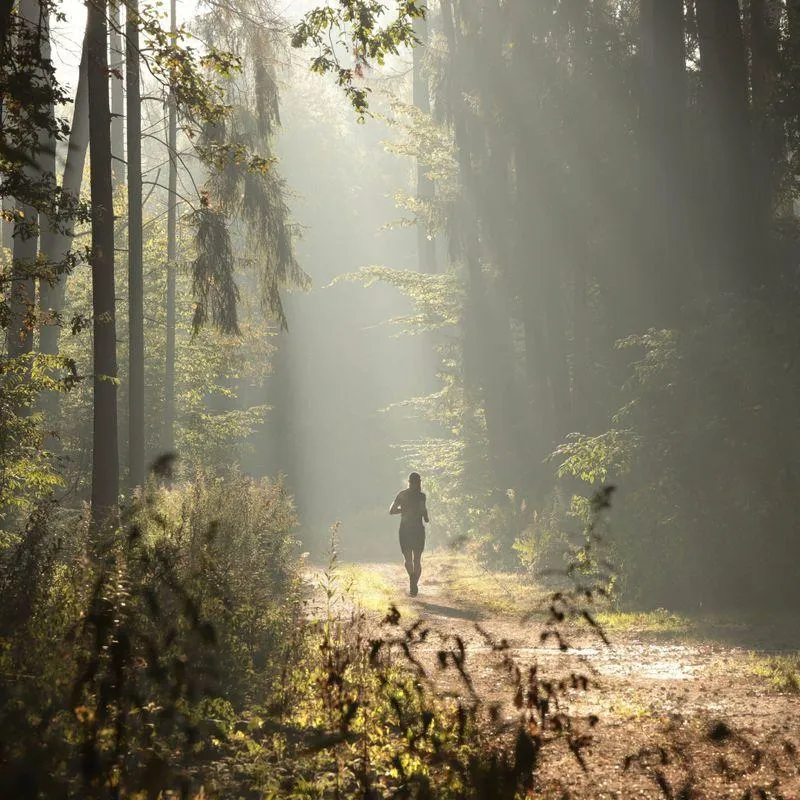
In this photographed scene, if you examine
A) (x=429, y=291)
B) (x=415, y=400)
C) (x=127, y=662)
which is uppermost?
(x=429, y=291)

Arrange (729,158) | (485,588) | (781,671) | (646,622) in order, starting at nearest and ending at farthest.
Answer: (781,671)
(646,622)
(729,158)
(485,588)

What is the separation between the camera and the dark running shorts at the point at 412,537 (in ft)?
51.9

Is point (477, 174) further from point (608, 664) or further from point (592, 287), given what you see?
point (608, 664)

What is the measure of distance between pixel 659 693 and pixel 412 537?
8712mm

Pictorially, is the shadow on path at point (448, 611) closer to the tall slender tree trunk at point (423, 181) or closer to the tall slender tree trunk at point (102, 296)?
the tall slender tree trunk at point (102, 296)

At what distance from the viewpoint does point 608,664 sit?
901 cm

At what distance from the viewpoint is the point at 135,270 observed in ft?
51.4

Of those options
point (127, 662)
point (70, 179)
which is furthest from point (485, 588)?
point (127, 662)

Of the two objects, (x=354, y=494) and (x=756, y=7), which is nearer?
(x=756, y=7)

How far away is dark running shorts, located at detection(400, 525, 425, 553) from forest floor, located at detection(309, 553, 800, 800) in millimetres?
1495

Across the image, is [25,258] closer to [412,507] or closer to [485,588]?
[412,507]

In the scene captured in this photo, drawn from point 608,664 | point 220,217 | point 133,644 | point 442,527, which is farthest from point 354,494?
point 133,644

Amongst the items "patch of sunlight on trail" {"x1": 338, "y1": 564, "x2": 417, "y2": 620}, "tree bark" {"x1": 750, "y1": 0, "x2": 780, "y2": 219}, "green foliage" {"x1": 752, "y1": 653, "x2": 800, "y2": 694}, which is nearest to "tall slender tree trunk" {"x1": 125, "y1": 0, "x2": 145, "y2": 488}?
"patch of sunlight on trail" {"x1": 338, "y1": 564, "x2": 417, "y2": 620}

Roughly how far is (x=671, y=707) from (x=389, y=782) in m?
2.81
